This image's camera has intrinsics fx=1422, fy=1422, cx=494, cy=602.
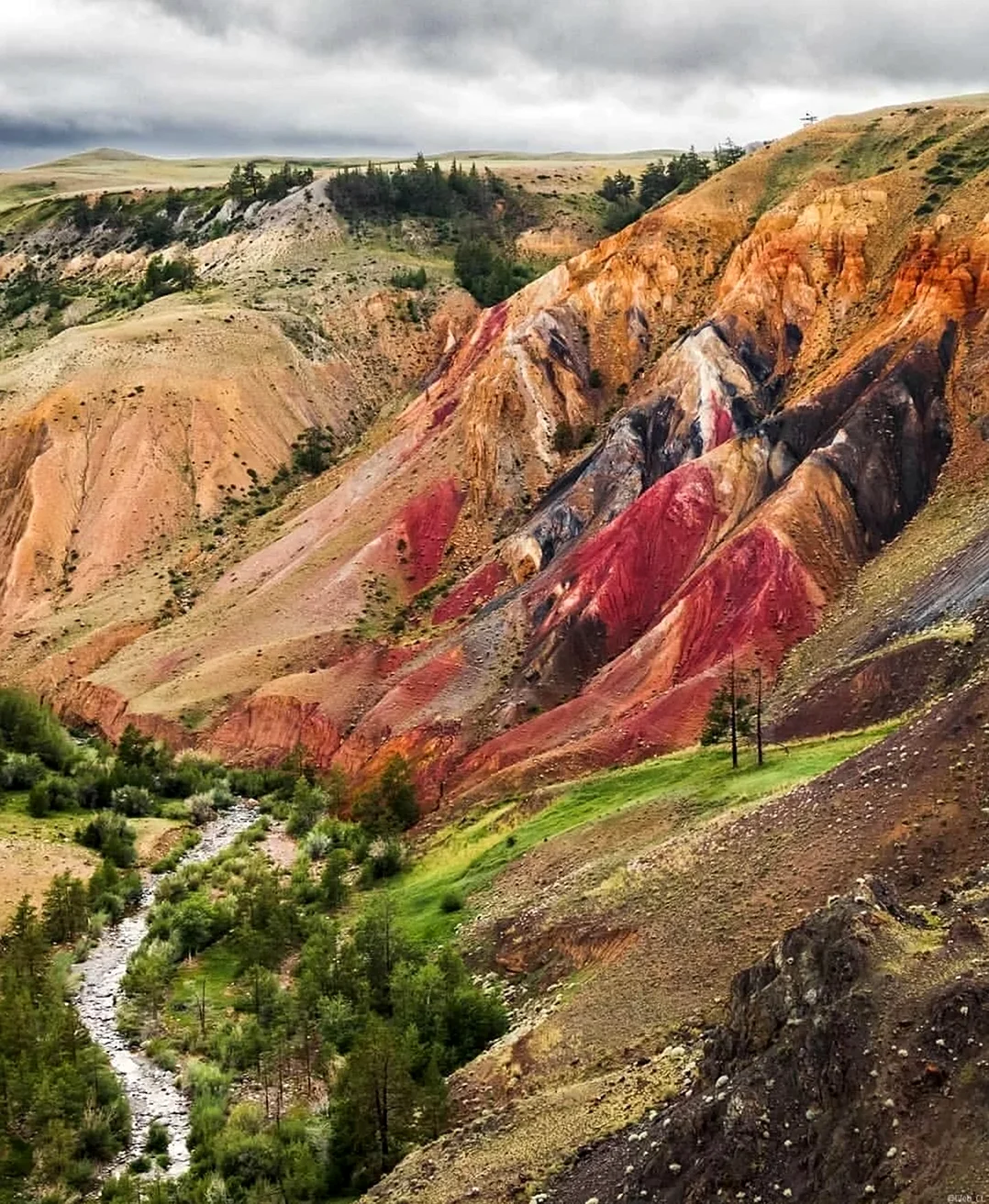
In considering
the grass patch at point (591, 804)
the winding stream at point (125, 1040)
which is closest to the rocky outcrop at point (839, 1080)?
the winding stream at point (125, 1040)

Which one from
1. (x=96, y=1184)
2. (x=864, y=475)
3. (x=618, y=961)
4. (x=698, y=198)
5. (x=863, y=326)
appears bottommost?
(x=96, y=1184)

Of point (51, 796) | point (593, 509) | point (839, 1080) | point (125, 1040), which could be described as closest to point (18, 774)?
point (51, 796)

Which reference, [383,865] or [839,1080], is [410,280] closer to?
[383,865]

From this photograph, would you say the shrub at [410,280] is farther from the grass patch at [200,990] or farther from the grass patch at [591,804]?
the grass patch at [200,990]

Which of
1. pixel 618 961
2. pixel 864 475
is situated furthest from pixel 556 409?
pixel 618 961

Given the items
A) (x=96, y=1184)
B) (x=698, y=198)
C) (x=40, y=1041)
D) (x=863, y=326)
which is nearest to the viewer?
(x=96, y=1184)

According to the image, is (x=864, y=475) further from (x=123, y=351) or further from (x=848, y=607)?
(x=123, y=351)

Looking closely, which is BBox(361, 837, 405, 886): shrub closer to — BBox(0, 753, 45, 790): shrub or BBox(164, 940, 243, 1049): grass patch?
BBox(164, 940, 243, 1049): grass patch
